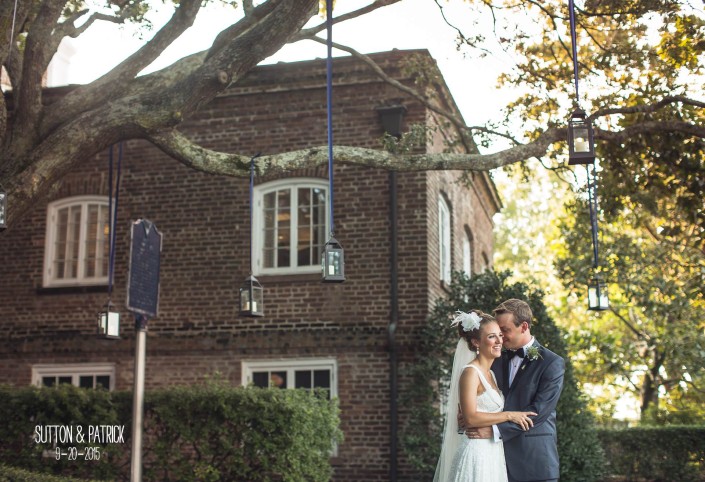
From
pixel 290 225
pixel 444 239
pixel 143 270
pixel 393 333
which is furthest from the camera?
pixel 444 239

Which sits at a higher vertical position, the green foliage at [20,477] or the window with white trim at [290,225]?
the window with white trim at [290,225]

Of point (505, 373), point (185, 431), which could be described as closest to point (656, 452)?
point (185, 431)

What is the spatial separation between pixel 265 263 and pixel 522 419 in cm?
897

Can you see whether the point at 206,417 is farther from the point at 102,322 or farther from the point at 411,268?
the point at 411,268

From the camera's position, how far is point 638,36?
12.4 metres

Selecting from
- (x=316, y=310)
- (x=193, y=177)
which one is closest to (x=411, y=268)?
(x=316, y=310)

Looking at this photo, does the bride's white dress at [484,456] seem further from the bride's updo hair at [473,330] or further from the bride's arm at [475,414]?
the bride's updo hair at [473,330]

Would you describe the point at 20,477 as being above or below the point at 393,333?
below

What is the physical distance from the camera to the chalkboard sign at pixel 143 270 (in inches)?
331

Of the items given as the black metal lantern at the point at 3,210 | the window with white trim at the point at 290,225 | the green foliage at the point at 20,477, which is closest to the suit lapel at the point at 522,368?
the green foliage at the point at 20,477

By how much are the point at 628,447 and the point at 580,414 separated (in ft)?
12.4

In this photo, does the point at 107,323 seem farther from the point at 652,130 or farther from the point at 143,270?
the point at 652,130

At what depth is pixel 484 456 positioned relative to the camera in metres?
6.59

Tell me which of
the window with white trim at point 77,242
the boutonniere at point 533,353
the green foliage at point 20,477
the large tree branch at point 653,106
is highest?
the large tree branch at point 653,106
